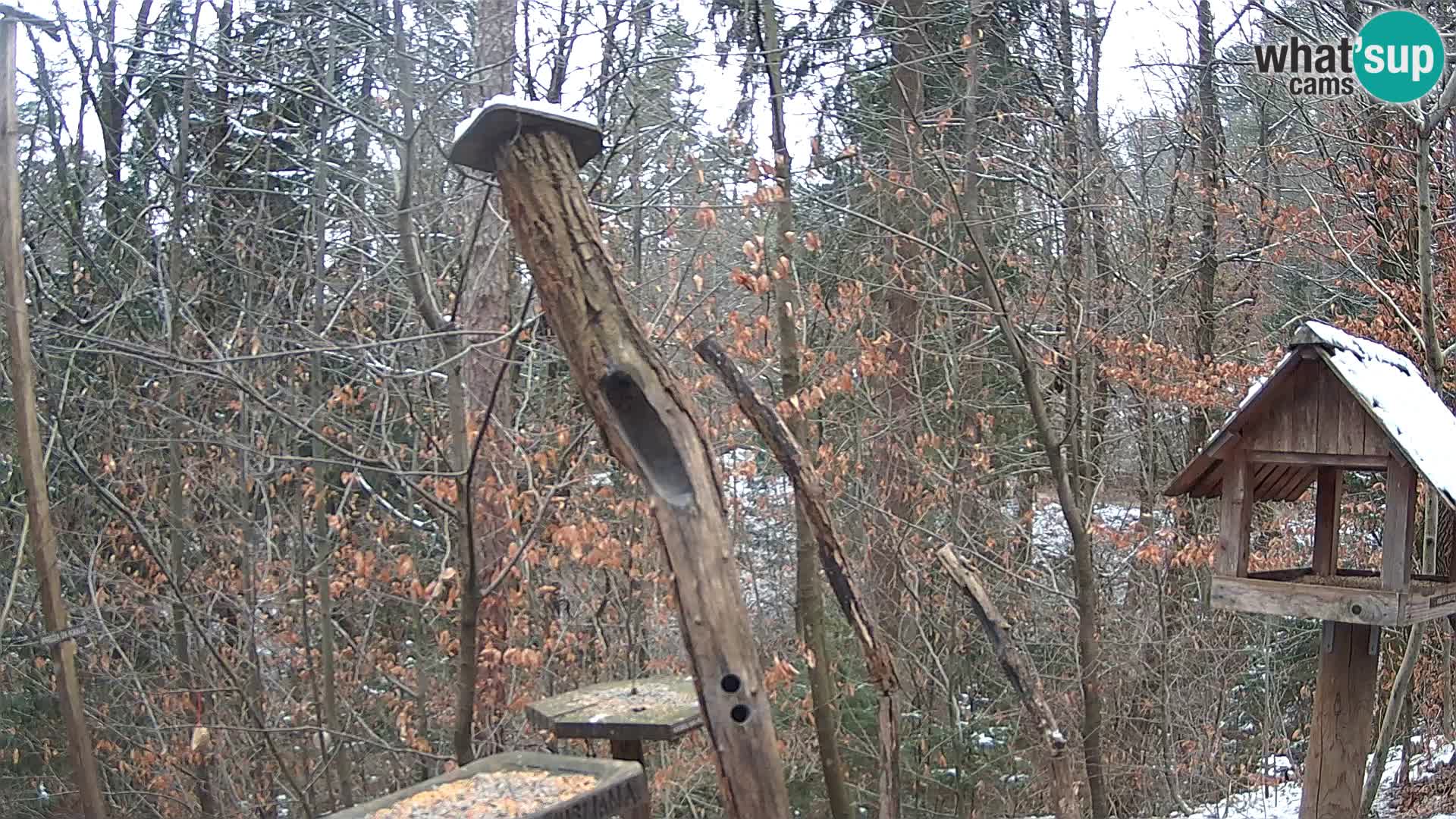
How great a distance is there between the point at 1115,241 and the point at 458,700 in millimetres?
5875

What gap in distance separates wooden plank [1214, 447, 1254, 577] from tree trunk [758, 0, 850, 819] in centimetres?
290

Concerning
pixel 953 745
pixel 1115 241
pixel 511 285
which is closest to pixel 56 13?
pixel 511 285

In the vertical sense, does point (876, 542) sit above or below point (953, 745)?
above

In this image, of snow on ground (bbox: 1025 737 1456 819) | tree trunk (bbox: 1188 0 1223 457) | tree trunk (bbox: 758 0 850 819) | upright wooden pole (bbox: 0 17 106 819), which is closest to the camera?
upright wooden pole (bbox: 0 17 106 819)

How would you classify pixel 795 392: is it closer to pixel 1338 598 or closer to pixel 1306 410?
pixel 1306 410

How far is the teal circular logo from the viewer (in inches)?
232

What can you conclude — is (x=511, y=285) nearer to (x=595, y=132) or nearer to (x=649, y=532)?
(x=649, y=532)

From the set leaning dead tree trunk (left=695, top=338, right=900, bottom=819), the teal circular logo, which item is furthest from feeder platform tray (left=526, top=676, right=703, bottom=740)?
the teal circular logo

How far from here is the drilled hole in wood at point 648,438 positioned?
3.24m

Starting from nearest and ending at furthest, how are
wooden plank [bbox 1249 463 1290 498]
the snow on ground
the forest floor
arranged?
1. wooden plank [bbox 1249 463 1290 498]
2. the forest floor
3. the snow on ground

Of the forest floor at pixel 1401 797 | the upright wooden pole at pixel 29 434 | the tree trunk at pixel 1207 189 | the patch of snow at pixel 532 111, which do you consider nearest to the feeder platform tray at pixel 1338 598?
the patch of snow at pixel 532 111

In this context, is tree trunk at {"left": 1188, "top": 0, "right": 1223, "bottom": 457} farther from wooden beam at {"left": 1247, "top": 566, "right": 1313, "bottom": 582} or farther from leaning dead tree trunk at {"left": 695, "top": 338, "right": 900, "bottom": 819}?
leaning dead tree trunk at {"left": 695, "top": 338, "right": 900, "bottom": 819}

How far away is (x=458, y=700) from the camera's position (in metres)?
5.02

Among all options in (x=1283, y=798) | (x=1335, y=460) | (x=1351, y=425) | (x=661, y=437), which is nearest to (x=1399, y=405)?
(x=1351, y=425)
